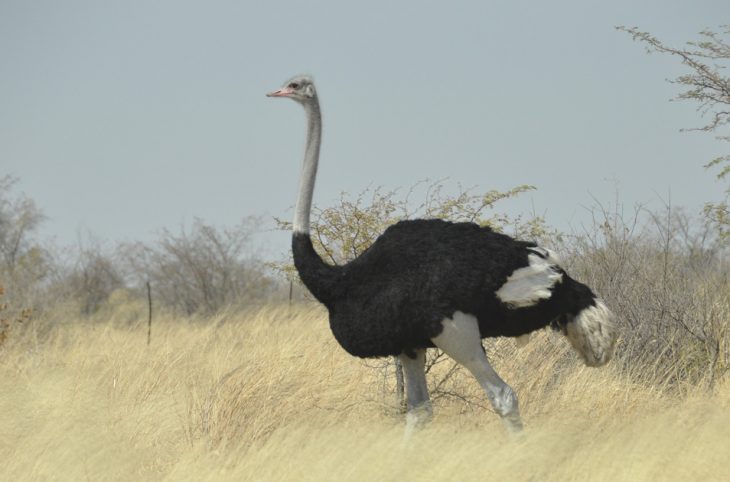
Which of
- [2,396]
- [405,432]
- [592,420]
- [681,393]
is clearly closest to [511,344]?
[681,393]

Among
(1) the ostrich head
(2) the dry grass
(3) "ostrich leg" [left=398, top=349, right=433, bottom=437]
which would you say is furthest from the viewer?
(1) the ostrich head

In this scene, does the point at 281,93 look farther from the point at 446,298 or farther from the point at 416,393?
the point at 416,393

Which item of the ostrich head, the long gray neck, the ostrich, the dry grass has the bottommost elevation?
the dry grass

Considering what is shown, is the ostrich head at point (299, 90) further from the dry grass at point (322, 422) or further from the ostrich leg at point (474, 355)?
the dry grass at point (322, 422)

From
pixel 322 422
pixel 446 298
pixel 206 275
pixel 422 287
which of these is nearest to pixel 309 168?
pixel 422 287

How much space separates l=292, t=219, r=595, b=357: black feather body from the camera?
18.2 ft

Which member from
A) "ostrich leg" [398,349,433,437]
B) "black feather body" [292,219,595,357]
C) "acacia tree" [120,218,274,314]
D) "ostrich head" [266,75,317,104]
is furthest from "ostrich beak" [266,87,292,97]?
"acacia tree" [120,218,274,314]

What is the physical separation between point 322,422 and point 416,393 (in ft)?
3.02

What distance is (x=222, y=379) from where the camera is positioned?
7125mm

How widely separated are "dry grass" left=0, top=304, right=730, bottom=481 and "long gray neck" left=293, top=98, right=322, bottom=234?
1061mm

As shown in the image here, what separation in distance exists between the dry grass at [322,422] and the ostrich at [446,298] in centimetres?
39

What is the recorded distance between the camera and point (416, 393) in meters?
5.96

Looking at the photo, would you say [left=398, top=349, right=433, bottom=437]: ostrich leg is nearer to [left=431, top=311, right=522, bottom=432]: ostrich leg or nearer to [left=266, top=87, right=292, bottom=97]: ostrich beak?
[left=431, top=311, right=522, bottom=432]: ostrich leg

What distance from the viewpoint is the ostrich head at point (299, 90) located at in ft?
20.8
